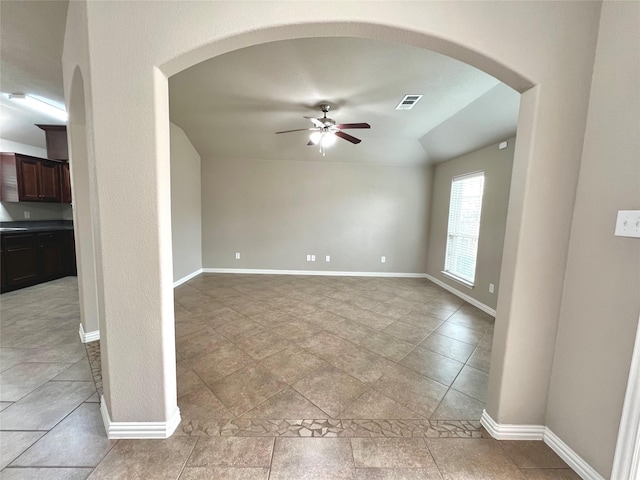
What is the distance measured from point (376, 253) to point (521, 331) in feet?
13.2

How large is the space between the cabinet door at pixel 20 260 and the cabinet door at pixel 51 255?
Answer: 13 centimetres

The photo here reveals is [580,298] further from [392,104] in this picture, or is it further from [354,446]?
[392,104]

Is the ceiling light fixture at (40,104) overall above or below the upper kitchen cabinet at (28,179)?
above

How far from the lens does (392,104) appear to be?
3244 mm

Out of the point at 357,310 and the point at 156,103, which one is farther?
the point at 357,310

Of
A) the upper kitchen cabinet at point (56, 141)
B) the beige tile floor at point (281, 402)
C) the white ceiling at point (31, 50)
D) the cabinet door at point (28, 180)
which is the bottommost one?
the beige tile floor at point (281, 402)

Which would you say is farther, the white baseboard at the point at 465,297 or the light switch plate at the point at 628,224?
the white baseboard at the point at 465,297

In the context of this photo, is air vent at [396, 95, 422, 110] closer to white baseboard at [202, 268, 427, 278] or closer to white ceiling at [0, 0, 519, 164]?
white ceiling at [0, 0, 519, 164]

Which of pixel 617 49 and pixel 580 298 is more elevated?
pixel 617 49

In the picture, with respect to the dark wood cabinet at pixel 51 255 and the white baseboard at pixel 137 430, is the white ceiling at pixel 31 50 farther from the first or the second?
the white baseboard at pixel 137 430

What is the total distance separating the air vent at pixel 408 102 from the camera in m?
3.04

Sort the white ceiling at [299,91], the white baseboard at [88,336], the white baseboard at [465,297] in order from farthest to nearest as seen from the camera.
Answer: the white baseboard at [465,297] → the white baseboard at [88,336] → the white ceiling at [299,91]

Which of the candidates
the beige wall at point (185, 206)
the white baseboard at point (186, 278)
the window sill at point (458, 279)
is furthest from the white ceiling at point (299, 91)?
the white baseboard at point (186, 278)

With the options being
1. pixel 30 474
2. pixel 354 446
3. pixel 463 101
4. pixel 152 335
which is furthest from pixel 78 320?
pixel 463 101
